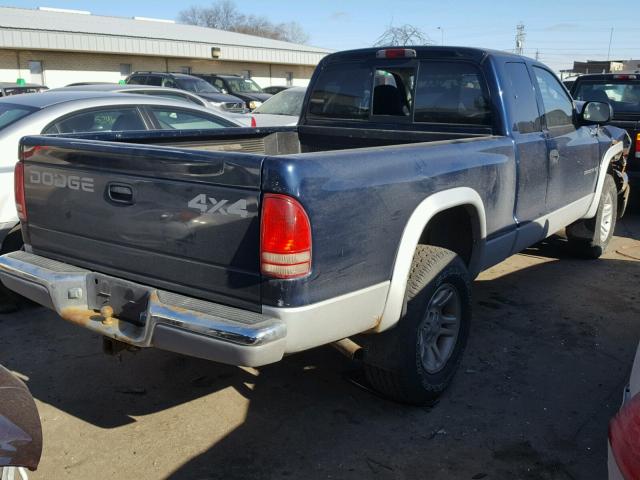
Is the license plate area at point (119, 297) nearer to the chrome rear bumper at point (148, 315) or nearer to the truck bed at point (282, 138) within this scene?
the chrome rear bumper at point (148, 315)

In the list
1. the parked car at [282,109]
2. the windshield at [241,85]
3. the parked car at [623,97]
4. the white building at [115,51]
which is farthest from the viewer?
the white building at [115,51]

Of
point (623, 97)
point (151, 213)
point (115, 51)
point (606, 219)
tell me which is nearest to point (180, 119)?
point (151, 213)

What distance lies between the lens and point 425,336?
3820 mm

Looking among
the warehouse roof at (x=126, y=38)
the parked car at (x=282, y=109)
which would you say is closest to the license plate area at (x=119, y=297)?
the parked car at (x=282, y=109)

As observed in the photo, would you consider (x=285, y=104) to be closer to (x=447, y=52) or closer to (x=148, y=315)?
Answer: (x=447, y=52)

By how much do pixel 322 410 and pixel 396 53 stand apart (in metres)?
2.70

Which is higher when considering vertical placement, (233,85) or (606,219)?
(233,85)

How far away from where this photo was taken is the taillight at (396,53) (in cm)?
487

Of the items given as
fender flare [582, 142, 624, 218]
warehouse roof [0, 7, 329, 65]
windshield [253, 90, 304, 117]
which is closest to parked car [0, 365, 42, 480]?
fender flare [582, 142, 624, 218]

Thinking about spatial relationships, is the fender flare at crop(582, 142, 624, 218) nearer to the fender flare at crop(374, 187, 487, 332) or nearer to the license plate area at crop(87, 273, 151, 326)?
the fender flare at crop(374, 187, 487, 332)

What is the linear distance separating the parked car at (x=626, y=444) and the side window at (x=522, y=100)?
287 centimetres

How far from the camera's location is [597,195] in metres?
6.09

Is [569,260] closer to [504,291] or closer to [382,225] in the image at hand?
[504,291]

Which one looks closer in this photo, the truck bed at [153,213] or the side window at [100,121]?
the truck bed at [153,213]
